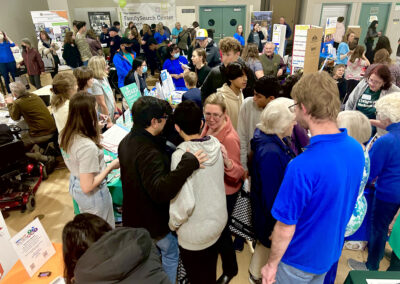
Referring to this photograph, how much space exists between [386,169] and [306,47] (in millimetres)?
3861

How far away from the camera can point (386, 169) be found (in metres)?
2.09

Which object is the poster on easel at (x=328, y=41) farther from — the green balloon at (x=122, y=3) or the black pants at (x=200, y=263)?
the green balloon at (x=122, y=3)

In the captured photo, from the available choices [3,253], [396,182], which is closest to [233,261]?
[396,182]

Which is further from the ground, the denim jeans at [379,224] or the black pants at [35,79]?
the black pants at [35,79]

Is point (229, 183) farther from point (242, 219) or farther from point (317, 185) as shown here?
point (317, 185)

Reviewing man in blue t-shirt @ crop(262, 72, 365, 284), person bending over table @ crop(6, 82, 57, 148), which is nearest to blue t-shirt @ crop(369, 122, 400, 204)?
man in blue t-shirt @ crop(262, 72, 365, 284)

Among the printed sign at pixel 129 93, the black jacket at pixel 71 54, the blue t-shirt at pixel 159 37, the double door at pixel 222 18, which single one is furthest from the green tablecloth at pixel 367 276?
the double door at pixel 222 18

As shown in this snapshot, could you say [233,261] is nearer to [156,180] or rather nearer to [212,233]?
[212,233]

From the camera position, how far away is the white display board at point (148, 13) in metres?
10.9

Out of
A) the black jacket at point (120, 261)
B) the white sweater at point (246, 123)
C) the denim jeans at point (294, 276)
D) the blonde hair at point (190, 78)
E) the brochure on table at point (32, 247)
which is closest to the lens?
the black jacket at point (120, 261)

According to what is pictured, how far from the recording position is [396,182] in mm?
2062

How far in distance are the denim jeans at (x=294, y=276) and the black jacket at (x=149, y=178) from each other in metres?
0.75

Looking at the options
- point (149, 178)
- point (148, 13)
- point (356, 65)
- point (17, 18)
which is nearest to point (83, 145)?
point (149, 178)

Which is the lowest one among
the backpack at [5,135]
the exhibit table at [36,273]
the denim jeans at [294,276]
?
the exhibit table at [36,273]
